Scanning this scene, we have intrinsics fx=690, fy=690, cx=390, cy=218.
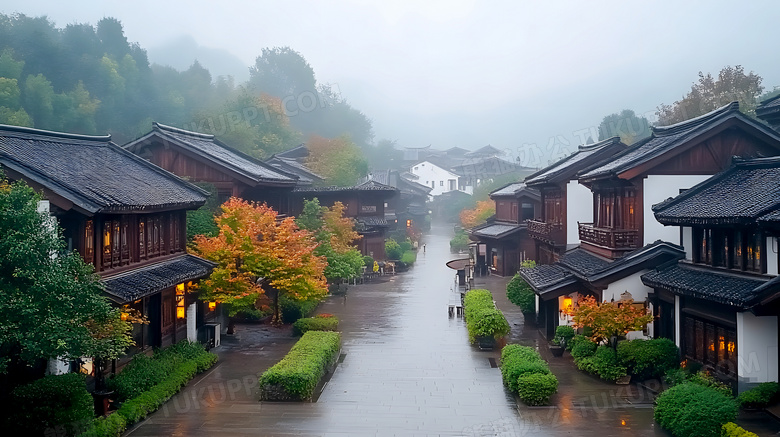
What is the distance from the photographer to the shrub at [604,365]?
23391mm

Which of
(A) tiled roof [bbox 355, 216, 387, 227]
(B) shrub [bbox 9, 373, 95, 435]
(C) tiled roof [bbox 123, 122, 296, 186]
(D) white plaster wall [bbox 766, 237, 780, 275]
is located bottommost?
(B) shrub [bbox 9, 373, 95, 435]

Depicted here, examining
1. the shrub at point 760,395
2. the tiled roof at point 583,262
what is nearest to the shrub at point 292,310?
the tiled roof at point 583,262

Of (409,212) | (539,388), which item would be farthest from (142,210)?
(409,212)

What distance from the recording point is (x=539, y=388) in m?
21.1

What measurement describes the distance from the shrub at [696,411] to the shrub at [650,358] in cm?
457

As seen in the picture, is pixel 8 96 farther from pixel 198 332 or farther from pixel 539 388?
pixel 539 388

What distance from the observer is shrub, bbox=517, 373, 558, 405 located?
21.1 metres

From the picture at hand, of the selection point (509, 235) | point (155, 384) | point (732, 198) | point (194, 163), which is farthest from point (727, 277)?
point (509, 235)

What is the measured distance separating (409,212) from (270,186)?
6484 centimetres

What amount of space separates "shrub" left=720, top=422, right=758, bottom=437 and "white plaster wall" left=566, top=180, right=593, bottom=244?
68.2 ft

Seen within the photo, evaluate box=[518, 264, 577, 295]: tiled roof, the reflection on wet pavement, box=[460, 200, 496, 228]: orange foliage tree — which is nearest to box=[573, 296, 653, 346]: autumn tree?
the reflection on wet pavement

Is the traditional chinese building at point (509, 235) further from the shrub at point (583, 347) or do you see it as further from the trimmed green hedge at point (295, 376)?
the trimmed green hedge at point (295, 376)

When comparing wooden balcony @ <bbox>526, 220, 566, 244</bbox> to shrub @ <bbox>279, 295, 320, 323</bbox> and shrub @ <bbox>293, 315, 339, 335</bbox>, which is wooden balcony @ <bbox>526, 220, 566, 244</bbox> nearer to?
shrub @ <bbox>293, 315, 339, 335</bbox>

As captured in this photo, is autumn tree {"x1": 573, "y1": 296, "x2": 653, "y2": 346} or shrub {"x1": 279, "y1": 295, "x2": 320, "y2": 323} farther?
shrub {"x1": 279, "y1": 295, "x2": 320, "y2": 323}
